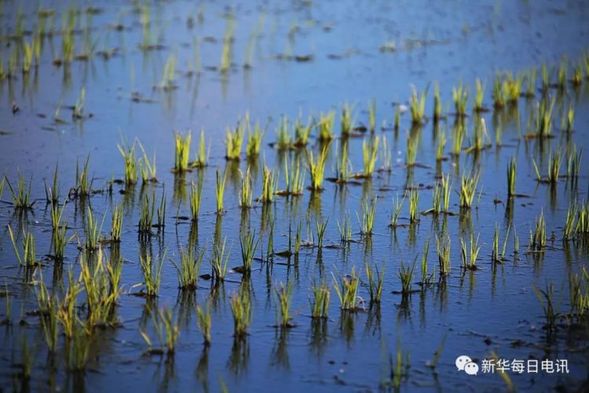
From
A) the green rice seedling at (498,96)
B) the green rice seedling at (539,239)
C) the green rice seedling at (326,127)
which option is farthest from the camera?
the green rice seedling at (498,96)

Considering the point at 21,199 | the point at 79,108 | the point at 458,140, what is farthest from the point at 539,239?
the point at 79,108

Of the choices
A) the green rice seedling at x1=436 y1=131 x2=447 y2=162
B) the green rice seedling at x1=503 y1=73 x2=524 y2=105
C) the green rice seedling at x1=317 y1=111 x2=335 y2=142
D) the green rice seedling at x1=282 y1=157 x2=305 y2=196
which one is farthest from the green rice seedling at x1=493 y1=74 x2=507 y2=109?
the green rice seedling at x1=282 y1=157 x2=305 y2=196

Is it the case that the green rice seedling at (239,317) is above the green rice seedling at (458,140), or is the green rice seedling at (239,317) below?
below

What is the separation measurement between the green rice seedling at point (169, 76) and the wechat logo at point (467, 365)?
5771 mm

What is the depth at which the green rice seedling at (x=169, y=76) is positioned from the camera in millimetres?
9672

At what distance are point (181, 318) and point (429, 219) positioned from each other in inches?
88.5

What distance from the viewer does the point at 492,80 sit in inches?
407

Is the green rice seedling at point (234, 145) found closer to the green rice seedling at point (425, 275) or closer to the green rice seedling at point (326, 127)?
the green rice seedling at point (326, 127)

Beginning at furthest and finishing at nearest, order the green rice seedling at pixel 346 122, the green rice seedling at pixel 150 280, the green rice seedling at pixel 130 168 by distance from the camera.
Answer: the green rice seedling at pixel 346 122
the green rice seedling at pixel 130 168
the green rice seedling at pixel 150 280

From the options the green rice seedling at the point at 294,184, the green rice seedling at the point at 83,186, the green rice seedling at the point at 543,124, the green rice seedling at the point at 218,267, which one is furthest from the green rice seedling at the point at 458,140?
the green rice seedling at the point at 218,267

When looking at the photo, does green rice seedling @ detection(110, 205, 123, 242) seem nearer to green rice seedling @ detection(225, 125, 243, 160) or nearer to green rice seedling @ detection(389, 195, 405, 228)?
green rice seedling @ detection(389, 195, 405, 228)

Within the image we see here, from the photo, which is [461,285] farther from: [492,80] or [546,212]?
[492,80]

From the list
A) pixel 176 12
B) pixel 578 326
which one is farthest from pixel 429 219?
pixel 176 12

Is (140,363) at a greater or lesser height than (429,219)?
lesser
